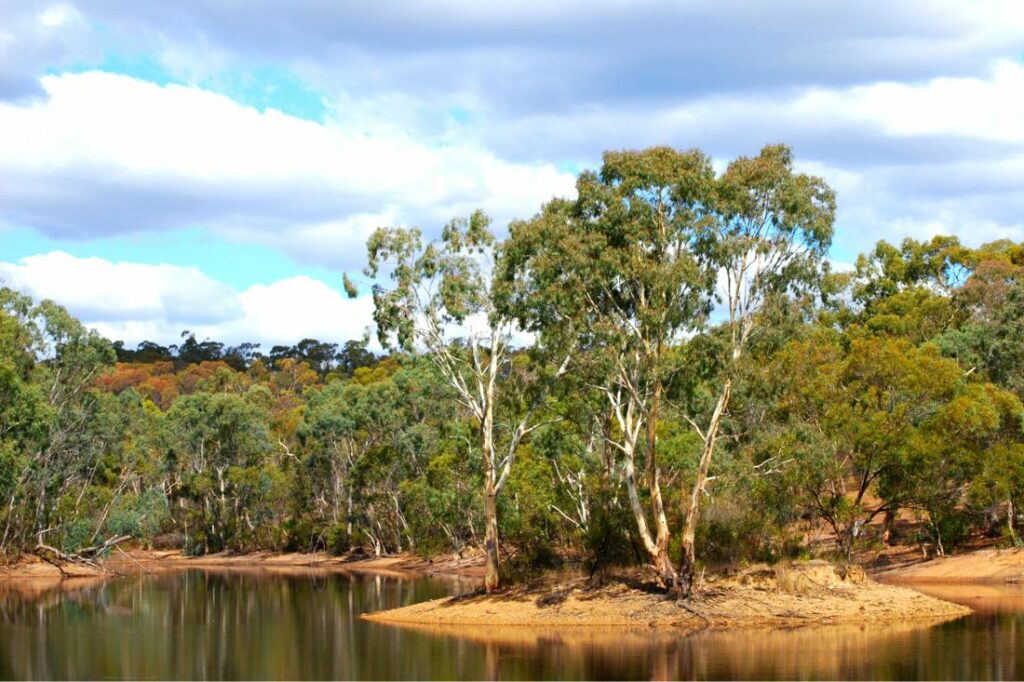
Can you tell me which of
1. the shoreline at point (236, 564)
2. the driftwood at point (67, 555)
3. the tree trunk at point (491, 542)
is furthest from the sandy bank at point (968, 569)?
the driftwood at point (67, 555)

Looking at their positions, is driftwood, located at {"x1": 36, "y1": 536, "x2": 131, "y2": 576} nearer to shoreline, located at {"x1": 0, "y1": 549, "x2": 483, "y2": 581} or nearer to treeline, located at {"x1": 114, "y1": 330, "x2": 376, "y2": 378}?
shoreline, located at {"x1": 0, "y1": 549, "x2": 483, "y2": 581}

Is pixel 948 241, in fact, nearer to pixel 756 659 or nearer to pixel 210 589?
pixel 210 589

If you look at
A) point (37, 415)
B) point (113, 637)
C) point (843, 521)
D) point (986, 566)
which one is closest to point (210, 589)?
point (37, 415)

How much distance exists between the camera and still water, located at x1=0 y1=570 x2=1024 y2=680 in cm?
3127

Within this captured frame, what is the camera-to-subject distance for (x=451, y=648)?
122 feet

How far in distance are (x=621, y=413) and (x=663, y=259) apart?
6.05 m

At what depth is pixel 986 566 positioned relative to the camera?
56219 mm

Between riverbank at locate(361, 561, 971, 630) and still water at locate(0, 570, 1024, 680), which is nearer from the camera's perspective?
still water at locate(0, 570, 1024, 680)

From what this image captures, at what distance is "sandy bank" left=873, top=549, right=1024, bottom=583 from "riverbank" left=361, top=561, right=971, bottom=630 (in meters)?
12.7

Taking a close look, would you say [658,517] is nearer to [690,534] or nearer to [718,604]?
[690,534]

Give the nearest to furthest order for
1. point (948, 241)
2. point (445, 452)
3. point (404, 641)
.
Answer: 1. point (404, 641)
2. point (445, 452)
3. point (948, 241)

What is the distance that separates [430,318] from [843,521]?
70.1 feet

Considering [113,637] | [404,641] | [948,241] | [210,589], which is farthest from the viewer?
[948,241]

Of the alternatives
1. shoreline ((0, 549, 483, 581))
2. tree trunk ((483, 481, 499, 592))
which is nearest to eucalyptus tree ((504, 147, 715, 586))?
tree trunk ((483, 481, 499, 592))
